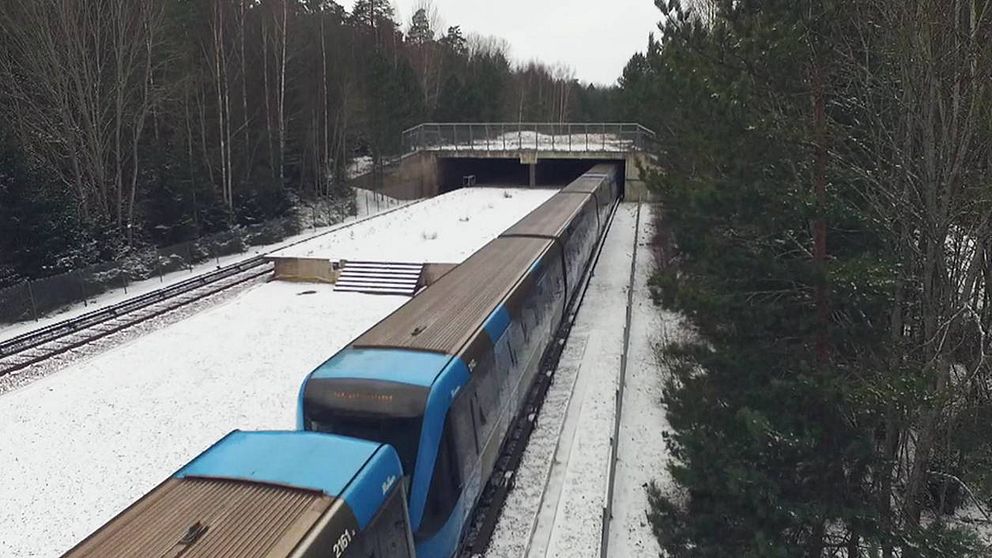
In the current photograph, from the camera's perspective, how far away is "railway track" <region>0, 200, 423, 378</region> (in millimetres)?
15945

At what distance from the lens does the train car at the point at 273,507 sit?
14.1 ft

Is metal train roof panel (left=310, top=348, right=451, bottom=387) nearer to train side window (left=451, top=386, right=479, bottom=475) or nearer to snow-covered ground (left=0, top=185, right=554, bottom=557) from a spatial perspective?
train side window (left=451, top=386, right=479, bottom=475)

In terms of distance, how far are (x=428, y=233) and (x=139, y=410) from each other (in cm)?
1682

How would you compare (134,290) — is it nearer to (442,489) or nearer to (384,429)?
(384,429)

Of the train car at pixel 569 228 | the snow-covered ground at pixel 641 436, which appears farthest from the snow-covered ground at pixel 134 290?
the snow-covered ground at pixel 641 436

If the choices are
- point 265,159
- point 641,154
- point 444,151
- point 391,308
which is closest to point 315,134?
point 265,159

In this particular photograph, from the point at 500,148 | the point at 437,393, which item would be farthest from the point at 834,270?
the point at 500,148

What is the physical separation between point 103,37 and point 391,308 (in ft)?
59.2

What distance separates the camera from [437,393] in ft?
22.8

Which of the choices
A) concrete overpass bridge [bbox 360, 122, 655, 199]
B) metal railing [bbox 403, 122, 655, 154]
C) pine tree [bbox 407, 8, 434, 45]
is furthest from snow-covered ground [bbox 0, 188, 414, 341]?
pine tree [bbox 407, 8, 434, 45]

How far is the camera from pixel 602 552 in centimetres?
814

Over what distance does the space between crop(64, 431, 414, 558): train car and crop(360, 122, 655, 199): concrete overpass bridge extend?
38.6m

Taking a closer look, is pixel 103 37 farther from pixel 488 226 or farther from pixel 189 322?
pixel 488 226

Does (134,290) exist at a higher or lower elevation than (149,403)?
higher
